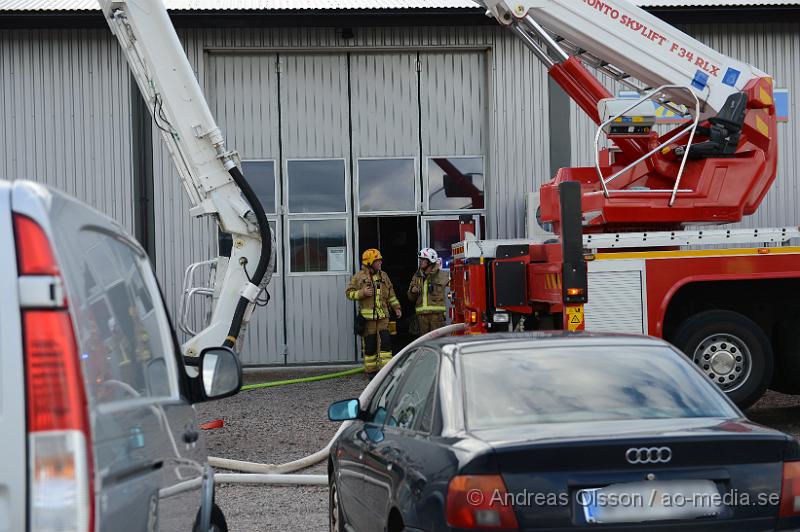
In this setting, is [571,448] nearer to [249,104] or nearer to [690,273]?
[690,273]

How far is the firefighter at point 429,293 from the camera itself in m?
15.6

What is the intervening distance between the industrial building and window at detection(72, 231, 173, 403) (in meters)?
12.4

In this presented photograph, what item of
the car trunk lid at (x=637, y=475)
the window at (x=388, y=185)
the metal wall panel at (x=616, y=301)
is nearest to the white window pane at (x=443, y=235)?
the window at (x=388, y=185)

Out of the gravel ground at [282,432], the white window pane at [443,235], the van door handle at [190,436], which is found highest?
the white window pane at [443,235]

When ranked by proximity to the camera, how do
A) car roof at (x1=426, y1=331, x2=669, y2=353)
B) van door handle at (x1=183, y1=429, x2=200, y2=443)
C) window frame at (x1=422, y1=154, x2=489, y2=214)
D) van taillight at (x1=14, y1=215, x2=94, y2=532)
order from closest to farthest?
van taillight at (x1=14, y1=215, x2=94, y2=532) → van door handle at (x1=183, y1=429, x2=200, y2=443) → car roof at (x1=426, y1=331, x2=669, y2=353) → window frame at (x1=422, y1=154, x2=489, y2=214)

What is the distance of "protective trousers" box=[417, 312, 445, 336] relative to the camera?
15.6m

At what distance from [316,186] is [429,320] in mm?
3024

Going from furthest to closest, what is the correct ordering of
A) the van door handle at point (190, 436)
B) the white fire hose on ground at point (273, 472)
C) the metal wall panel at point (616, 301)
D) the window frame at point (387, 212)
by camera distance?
1. the window frame at point (387, 212)
2. the metal wall panel at point (616, 301)
3. the white fire hose on ground at point (273, 472)
4. the van door handle at point (190, 436)

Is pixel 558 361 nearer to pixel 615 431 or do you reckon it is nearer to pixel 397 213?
pixel 615 431

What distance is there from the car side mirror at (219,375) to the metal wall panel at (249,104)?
12123 millimetres

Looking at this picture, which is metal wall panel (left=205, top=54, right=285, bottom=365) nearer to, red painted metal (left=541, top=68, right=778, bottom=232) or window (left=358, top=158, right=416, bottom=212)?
window (left=358, top=158, right=416, bottom=212)

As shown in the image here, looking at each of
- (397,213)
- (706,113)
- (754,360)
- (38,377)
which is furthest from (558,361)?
(397,213)

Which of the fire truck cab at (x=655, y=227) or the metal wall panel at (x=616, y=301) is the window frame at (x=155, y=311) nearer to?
the fire truck cab at (x=655, y=227)

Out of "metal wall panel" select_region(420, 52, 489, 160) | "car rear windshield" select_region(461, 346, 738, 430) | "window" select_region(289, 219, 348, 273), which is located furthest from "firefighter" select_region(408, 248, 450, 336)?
"car rear windshield" select_region(461, 346, 738, 430)
